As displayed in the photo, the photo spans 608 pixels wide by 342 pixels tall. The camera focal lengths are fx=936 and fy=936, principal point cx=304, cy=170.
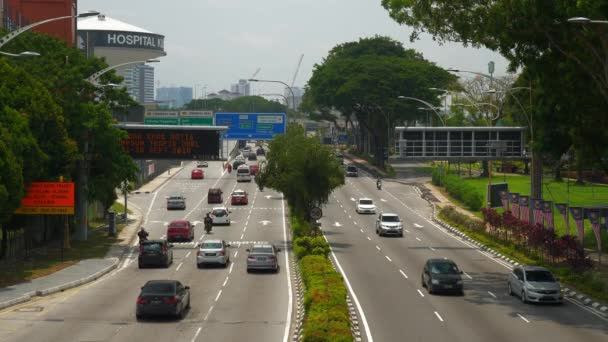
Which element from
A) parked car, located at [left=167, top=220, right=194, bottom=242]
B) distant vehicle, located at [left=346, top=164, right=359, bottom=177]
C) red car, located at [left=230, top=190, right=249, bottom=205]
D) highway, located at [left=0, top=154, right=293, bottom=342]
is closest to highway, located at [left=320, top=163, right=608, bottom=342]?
highway, located at [left=0, top=154, right=293, bottom=342]

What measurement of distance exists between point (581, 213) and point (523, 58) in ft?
33.9

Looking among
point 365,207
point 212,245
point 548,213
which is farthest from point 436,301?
point 365,207

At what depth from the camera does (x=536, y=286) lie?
3609 centimetres

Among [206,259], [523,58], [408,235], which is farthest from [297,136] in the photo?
[523,58]

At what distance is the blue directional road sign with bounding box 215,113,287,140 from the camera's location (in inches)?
3428

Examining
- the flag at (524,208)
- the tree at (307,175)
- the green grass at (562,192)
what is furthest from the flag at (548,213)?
the tree at (307,175)

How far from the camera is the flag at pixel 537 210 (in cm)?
5378

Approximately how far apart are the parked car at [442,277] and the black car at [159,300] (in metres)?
11.9

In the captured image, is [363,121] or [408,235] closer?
[408,235]

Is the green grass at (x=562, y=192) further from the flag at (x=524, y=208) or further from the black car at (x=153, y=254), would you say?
the black car at (x=153, y=254)

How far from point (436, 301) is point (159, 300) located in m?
11.7

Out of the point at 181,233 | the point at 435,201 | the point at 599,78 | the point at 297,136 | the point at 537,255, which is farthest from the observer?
the point at 435,201

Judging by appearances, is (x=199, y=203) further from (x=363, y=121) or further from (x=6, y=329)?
(x=6, y=329)

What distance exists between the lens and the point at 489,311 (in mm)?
Result: 34188
